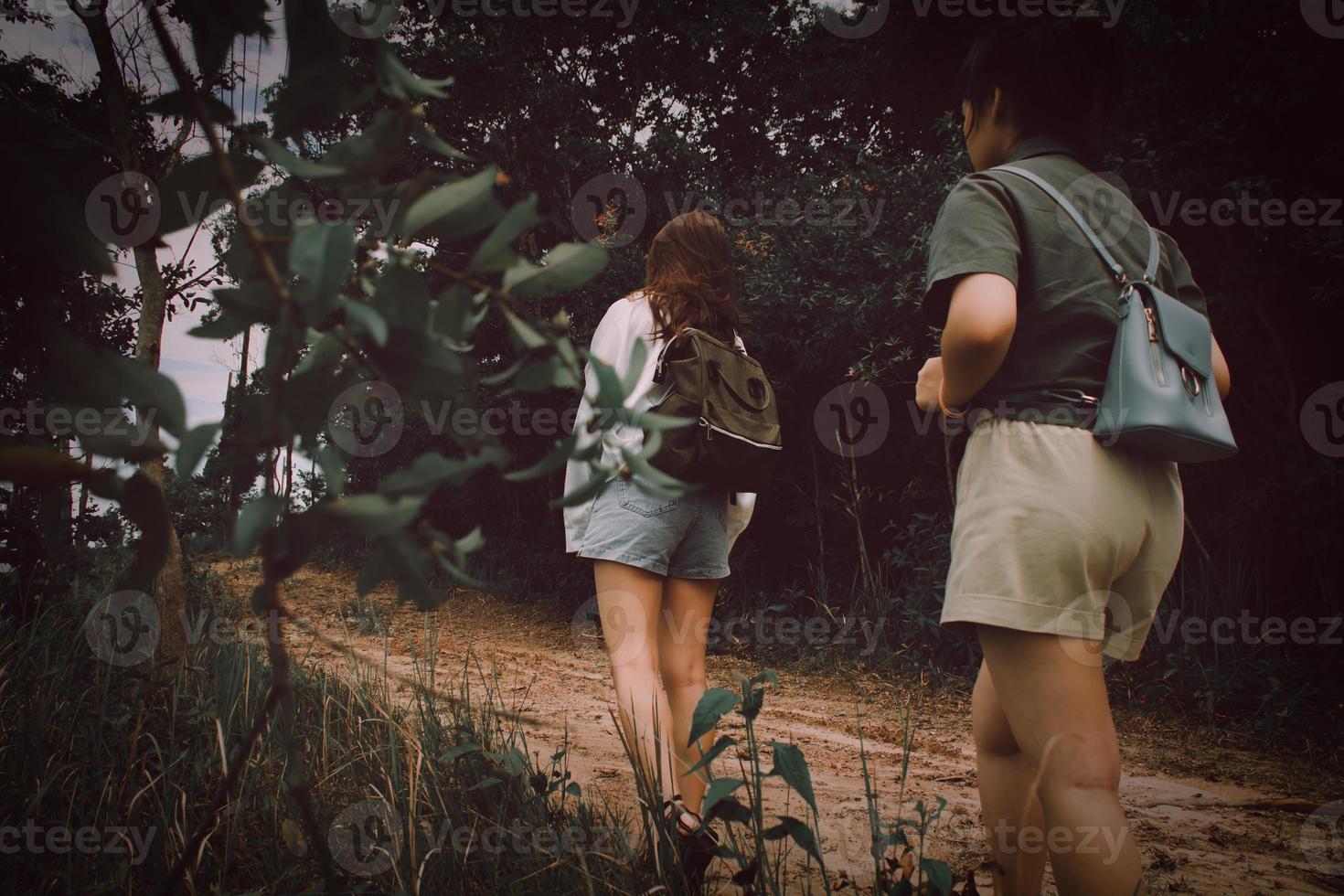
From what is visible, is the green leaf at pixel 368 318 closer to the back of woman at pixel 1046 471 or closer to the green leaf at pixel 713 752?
the green leaf at pixel 713 752

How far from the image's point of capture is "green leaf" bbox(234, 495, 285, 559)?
47 cm

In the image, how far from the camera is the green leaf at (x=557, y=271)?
0.58m

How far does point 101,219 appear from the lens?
1.97 feet

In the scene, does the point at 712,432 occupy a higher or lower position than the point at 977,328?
lower

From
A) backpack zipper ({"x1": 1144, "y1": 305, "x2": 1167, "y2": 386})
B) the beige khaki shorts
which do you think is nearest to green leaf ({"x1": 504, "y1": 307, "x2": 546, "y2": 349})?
the beige khaki shorts

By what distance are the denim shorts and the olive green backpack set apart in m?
0.10

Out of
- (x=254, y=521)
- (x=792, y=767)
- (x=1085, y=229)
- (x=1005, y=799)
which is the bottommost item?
(x=1005, y=799)

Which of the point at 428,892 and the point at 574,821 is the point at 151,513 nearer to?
the point at 428,892

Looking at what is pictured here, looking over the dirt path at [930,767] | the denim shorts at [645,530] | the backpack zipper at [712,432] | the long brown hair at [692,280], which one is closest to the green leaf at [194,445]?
the dirt path at [930,767]

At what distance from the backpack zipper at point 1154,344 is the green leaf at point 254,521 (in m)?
1.31

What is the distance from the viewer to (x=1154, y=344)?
1.28 metres

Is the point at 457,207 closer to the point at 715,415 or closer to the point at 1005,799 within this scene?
the point at 1005,799

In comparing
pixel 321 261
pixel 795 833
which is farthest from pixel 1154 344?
pixel 321 261

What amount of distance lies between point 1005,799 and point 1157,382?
2.75 feet
